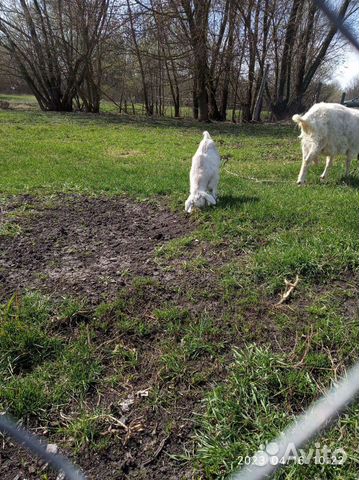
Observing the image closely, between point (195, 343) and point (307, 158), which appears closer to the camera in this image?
point (195, 343)

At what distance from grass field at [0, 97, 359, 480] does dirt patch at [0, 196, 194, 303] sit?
1.7 inches

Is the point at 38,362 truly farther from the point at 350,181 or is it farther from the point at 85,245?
the point at 350,181

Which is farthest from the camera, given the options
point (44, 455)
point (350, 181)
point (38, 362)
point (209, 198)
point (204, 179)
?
point (350, 181)

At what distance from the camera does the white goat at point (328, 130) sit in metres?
6.37

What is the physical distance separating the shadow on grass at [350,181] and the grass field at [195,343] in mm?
1440

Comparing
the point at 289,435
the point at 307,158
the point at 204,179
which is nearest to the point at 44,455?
the point at 289,435

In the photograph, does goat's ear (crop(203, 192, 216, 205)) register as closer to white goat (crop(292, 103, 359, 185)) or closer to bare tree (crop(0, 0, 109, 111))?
white goat (crop(292, 103, 359, 185))

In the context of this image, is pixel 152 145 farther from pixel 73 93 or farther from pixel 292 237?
pixel 73 93

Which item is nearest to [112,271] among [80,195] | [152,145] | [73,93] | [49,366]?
[49,366]

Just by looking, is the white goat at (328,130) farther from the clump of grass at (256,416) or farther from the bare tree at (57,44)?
the bare tree at (57,44)

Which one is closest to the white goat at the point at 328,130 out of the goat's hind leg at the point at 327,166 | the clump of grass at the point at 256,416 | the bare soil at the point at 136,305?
the goat's hind leg at the point at 327,166

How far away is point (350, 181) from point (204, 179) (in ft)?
9.79

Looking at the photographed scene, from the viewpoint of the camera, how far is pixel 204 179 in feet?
17.9

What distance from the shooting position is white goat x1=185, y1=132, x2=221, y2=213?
526 centimetres
